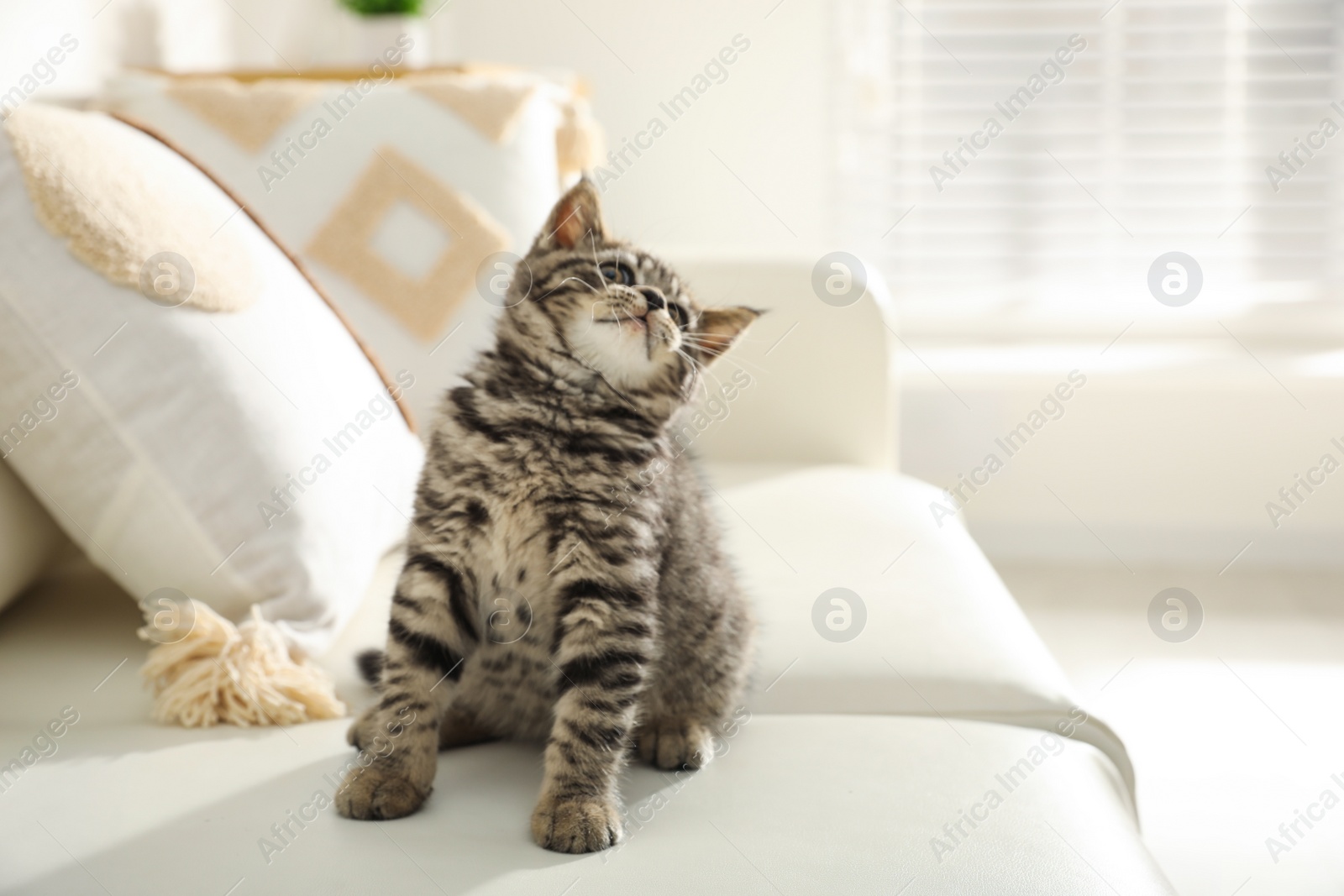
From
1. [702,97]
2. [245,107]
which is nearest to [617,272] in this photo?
[245,107]

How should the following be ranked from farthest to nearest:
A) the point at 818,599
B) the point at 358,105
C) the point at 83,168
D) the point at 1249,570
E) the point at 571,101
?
1. the point at 1249,570
2. the point at 571,101
3. the point at 358,105
4. the point at 818,599
5. the point at 83,168

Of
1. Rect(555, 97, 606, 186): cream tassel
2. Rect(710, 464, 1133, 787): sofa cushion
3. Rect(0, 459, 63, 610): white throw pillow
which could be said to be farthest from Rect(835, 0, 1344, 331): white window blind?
Rect(0, 459, 63, 610): white throw pillow

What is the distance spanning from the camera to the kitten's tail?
1147mm

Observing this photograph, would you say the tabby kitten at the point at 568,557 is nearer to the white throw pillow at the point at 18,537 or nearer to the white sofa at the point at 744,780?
the white sofa at the point at 744,780

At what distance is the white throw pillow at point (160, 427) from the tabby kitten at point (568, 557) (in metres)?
0.21

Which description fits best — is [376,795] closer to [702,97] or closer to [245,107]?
[245,107]

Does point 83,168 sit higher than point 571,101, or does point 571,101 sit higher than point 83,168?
point 571,101

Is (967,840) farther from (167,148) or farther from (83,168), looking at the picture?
(167,148)

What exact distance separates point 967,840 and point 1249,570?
92.2 inches

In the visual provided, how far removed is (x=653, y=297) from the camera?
1042 millimetres

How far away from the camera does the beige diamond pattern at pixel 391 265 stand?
173 cm

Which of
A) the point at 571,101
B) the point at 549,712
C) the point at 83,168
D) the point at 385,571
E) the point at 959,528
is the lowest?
the point at 385,571

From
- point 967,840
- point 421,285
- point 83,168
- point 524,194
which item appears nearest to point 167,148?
point 83,168

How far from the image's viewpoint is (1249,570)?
2.89 m
